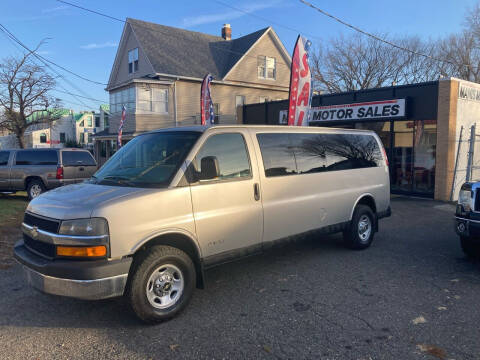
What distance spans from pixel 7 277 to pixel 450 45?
1475 inches

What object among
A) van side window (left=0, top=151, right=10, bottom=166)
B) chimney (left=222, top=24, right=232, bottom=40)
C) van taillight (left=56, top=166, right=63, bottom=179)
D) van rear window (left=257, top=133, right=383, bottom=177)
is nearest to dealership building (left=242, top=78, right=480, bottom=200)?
van rear window (left=257, top=133, right=383, bottom=177)

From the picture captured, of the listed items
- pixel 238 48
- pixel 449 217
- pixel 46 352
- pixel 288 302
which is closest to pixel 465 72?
pixel 238 48

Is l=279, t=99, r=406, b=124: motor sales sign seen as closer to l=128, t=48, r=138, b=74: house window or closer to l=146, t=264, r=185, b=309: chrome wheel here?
l=146, t=264, r=185, b=309: chrome wheel

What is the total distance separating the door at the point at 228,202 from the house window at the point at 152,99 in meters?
21.0

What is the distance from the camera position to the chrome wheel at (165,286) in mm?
3883

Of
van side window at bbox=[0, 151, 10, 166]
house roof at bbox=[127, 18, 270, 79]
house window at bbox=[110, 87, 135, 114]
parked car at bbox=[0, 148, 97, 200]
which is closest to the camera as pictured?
parked car at bbox=[0, 148, 97, 200]

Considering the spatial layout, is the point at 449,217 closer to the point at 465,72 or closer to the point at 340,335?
the point at 340,335

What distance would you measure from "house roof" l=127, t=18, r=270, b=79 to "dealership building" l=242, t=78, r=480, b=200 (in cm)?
1383

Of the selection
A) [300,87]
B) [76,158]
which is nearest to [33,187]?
[76,158]

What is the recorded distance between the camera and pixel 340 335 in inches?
144

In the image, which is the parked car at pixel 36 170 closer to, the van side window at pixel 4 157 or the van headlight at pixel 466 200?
the van side window at pixel 4 157

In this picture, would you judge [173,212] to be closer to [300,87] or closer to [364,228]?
[364,228]

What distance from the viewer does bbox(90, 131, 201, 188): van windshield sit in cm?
Answer: 419

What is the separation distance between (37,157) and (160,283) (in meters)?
10.6
